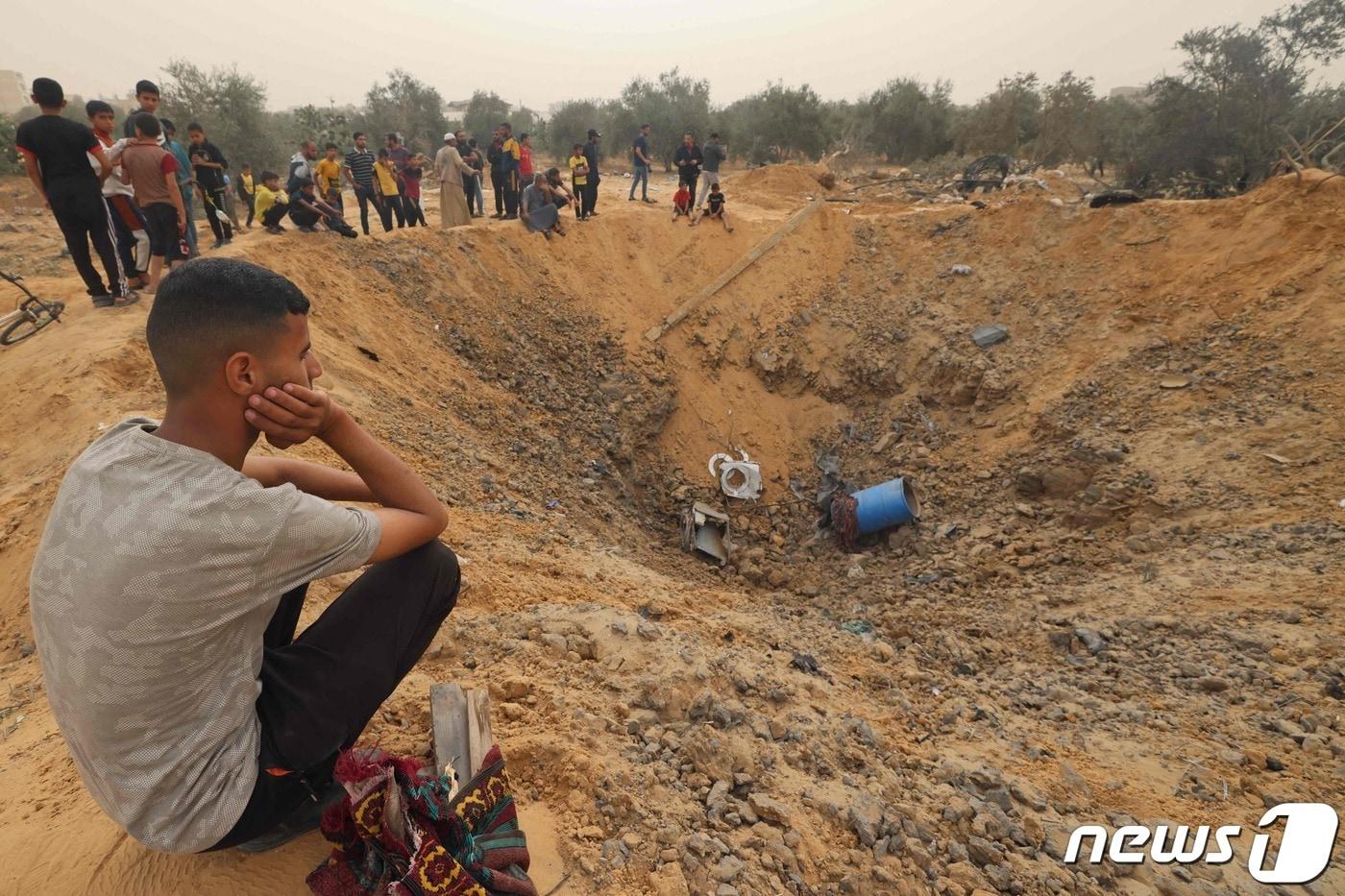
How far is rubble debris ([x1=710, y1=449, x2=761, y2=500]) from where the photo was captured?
28.0 feet

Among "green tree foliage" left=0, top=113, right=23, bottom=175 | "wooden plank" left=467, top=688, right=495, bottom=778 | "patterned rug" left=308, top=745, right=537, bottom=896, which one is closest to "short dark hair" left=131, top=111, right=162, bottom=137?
"wooden plank" left=467, top=688, right=495, bottom=778

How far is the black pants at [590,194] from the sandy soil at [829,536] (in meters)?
0.58

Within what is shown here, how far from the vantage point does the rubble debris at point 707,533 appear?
24.3 ft

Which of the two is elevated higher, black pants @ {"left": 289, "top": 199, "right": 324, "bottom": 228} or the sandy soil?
black pants @ {"left": 289, "top": 199, "right": 324, "bottom": 228}

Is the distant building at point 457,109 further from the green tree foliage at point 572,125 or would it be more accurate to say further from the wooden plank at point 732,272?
the wooden plank at point 732,272

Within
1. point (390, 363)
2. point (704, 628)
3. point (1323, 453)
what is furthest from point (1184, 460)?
point (390, 363)

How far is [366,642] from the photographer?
179cm

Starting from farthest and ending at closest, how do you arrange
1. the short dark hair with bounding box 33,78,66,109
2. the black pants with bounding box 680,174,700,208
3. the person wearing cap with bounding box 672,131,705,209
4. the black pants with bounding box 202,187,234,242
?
the black pants with bounding box 680,174,700,208
the person wearing cap with bounding box 672,131,705,209
the black pants with bounding box 202,187,234,242
the short dark hair with bounding box 33,78,66,109

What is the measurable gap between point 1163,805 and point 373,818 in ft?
10.7

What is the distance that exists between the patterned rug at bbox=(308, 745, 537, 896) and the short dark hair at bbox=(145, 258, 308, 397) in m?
1.04

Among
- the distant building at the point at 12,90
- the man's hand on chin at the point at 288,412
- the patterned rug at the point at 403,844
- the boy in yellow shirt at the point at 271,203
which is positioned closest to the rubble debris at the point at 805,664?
the patterned rug at the point at 403,844

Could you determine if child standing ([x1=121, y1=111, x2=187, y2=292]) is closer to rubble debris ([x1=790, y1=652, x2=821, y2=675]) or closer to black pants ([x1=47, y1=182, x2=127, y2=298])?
black pants ([x1=47, y1=182, x2=127, y2=298])

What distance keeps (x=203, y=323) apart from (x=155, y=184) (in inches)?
238

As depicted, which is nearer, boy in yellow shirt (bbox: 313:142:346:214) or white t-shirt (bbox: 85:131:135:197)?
white t-shirt (bbox: 85:131:135:197)
